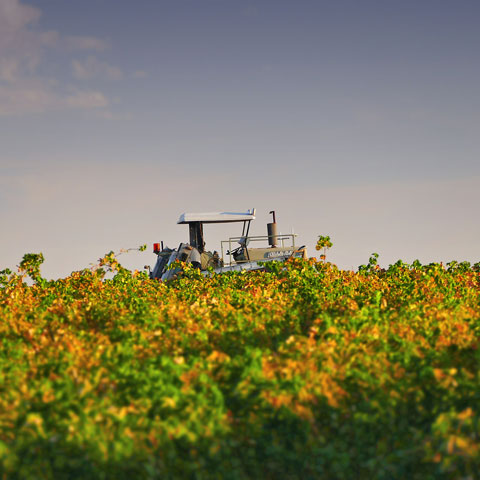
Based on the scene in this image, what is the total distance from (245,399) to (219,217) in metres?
14.9

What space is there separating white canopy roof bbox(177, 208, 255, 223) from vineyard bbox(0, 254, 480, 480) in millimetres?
11926

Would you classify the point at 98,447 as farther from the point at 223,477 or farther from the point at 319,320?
the point at 319,320

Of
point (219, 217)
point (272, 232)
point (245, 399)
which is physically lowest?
point (245, 399)

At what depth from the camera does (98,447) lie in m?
4.36

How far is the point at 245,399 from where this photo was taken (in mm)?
5320

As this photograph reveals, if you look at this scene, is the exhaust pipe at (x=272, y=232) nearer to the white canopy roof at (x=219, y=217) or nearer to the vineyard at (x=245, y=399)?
the white canopy roof at (x=219, y=217)

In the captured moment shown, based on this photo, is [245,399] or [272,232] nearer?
[245,399]

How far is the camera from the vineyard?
4555 millimetres

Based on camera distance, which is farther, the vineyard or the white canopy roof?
the white canopy roof

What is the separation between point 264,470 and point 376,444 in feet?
3.78

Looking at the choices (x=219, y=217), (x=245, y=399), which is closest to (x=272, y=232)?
(x=219, y=217)

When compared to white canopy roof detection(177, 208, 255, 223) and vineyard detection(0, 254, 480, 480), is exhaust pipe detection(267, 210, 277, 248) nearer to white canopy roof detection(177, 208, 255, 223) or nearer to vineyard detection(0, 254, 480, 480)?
white canopy roof detection(177, 208, 255, 223)

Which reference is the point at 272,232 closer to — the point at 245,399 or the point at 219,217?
the point at 219,217

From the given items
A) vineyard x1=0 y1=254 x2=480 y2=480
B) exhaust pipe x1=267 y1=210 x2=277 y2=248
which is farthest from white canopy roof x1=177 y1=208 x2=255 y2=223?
vineyard x1=0 y1=254 x2=480 y2=480
